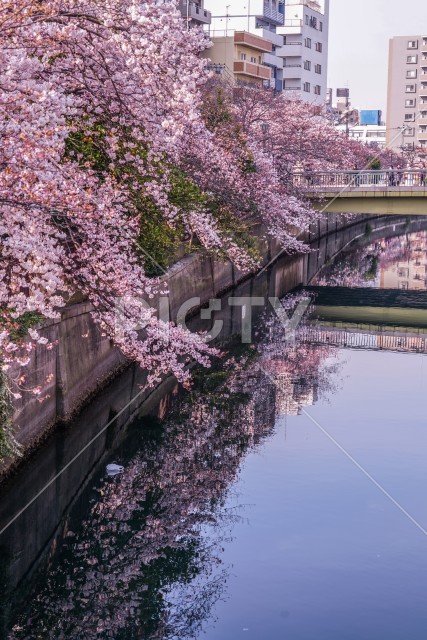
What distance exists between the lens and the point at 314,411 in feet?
75.7

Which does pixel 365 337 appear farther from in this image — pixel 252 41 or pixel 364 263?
pixel 252 41

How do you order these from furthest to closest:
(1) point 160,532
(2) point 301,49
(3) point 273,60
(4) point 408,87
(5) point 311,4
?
(4) point 408,87 → (5) point 311,4 → (2) point 301,49 → (3) point 273,60 → (1) point 160,532

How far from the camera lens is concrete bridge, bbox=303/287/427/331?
35719 mm

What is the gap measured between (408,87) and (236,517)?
472ft

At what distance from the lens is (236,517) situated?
1605 cm

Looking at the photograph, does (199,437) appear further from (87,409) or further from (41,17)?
(41,17)

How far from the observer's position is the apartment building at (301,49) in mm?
103750

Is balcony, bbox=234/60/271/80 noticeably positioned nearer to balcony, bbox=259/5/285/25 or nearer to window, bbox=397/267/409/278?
balcony, bbox=259/5/285/25

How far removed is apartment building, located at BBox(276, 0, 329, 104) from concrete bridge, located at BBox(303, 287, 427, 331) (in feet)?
203

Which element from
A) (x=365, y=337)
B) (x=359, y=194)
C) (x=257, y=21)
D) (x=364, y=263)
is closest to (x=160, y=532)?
(x=365, y=337)

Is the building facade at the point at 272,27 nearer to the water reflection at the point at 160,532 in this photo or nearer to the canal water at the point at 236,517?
the canal water at the point at 236,517

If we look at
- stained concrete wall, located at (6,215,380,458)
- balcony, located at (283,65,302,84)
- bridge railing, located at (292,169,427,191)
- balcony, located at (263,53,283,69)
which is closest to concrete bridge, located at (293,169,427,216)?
bridge railing, located at (292,169,427,191)

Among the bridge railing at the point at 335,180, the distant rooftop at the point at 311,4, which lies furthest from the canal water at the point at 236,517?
the distant rooftop at the point at 311,4

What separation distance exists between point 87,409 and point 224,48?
65718 mm
